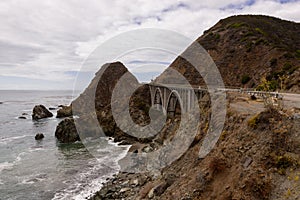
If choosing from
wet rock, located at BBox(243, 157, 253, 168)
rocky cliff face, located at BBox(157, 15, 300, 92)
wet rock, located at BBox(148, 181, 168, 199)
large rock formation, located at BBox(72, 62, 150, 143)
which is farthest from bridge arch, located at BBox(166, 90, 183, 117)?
wet rock, located at BBox(243, 157, 253, 168)

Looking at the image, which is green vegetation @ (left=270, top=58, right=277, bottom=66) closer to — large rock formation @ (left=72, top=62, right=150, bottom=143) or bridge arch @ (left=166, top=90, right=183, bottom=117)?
bridge arch @ (left=166, top=90, right=183, bottom=117)

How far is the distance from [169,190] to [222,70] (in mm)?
42800

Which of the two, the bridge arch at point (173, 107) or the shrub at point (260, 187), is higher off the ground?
the bridge arch at point (173, 107)

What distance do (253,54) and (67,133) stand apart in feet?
128

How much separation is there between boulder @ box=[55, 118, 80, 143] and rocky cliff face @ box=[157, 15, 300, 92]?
96.2 feet

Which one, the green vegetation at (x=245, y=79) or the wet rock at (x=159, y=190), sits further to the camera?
the green vegetation at (x=245, y=79)

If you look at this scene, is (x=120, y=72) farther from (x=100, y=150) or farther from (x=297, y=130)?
(x=297, y=130)

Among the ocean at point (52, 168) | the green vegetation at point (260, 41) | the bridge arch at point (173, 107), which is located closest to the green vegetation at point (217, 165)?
the ocean at point (52, 168)

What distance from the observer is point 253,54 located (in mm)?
46594

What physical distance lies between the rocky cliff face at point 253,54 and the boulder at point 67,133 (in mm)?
29333

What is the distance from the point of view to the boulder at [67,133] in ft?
131

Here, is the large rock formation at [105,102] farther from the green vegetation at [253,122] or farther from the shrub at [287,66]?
the green vegetation at [253,122]

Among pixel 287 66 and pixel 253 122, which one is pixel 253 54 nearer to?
pixel 287 66

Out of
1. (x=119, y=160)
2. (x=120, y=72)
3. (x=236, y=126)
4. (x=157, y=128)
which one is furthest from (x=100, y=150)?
(x=120, y=72)
